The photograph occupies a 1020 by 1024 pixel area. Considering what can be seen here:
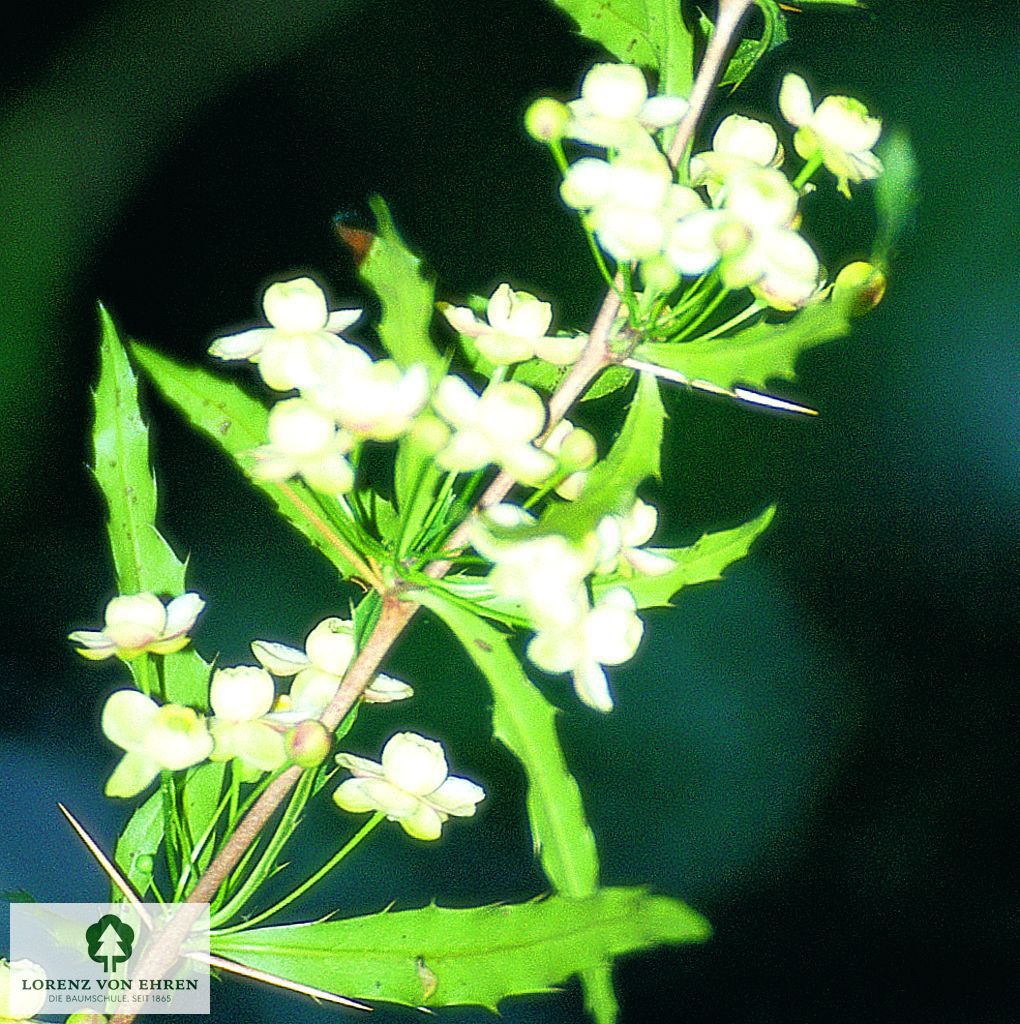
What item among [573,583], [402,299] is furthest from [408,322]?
[573,583]

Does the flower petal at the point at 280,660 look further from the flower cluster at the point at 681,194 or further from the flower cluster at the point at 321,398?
the flower cluster at the point at 681,194

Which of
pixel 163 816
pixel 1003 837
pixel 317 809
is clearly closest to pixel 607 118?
pixel 163 816

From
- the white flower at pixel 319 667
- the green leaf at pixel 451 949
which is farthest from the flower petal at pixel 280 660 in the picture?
the green leaf at pixel 451 949

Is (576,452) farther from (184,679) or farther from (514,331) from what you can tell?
(184,679)

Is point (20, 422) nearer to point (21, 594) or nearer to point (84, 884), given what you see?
point (21, 594)

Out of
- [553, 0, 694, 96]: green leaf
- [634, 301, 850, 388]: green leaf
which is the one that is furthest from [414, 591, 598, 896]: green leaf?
[553, 0, 694, 96]: green leaf
